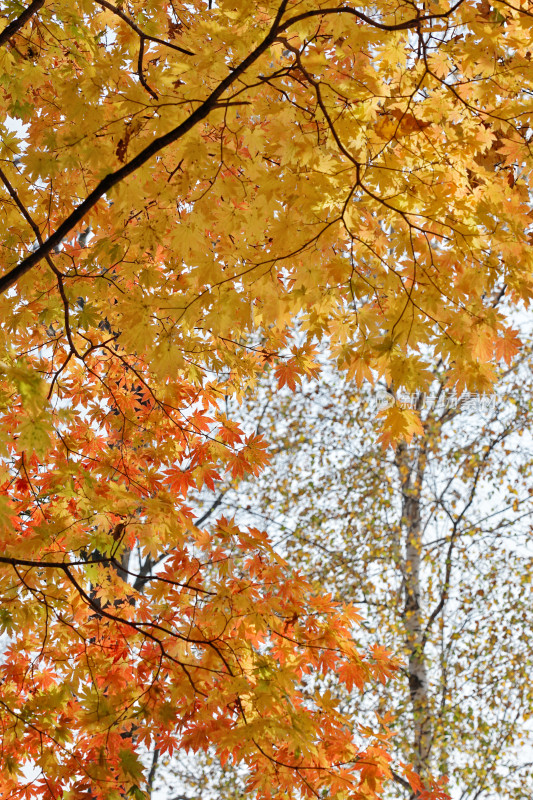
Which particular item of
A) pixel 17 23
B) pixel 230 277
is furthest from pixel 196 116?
pixel 17 23

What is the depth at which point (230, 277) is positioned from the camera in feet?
8.41

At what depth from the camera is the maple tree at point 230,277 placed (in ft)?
7.66

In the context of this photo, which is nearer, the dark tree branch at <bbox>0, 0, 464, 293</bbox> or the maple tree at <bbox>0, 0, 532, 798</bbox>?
the dark tree branch at <bbox>0, 0, 464, 293</bbox>

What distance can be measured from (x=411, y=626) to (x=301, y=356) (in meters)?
5.76

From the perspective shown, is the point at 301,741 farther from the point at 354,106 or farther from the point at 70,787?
the point at 354,106

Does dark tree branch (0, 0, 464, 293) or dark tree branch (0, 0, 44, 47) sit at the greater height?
dark tree branch (0, 0, 44, 47)

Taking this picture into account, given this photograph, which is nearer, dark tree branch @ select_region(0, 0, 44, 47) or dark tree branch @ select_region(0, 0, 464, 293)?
dark tree branch @ select_region(0, 0, 464, 293)

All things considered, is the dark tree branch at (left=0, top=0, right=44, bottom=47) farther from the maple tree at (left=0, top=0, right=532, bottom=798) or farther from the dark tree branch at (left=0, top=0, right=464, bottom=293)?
the dark tree branch at (left=0, top=0, right=464, bottom=293)

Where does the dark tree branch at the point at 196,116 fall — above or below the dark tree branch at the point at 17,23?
below

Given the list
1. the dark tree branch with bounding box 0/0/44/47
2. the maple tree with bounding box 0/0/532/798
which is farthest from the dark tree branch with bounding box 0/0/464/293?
the dark tree branch with bounding box 0/0/44/47

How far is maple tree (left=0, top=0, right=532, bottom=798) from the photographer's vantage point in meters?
2.33

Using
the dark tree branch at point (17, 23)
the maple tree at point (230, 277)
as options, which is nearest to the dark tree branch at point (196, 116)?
the maple tree at point (230, 277)

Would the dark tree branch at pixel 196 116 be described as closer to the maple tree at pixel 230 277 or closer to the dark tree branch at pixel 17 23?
the maple tree at pixel 230 277

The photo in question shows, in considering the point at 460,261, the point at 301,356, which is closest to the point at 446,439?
the point at 301,356
